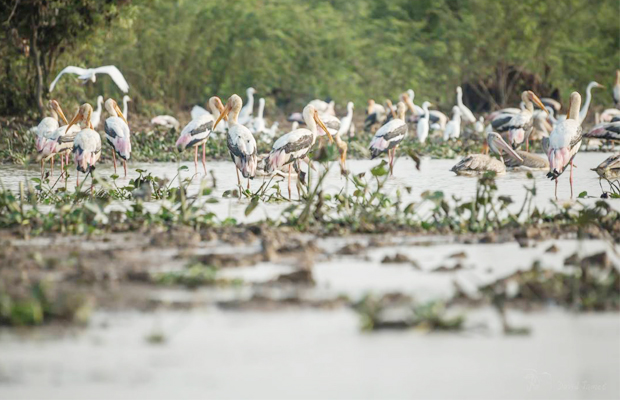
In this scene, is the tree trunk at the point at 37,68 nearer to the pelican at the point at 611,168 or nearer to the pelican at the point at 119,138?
the pelican at the point at 119,138

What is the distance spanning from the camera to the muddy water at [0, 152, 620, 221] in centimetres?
1155

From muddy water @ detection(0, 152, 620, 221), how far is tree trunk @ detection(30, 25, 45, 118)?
3045mm

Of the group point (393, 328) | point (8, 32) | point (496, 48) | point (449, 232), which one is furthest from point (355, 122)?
point (393, 328)

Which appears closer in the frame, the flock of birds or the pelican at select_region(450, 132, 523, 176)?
the flock of birds

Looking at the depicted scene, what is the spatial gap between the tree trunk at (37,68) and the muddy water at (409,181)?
304 centimetres

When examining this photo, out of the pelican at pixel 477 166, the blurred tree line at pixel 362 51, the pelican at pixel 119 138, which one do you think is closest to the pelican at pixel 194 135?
the pelican at pixel 119 138

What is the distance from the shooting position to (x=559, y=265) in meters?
7.41

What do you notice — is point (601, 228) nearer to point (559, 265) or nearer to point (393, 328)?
point (559, 265)

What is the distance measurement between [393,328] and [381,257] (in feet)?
6.76

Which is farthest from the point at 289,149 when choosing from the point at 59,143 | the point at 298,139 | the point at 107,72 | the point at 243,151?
the point at 107,72

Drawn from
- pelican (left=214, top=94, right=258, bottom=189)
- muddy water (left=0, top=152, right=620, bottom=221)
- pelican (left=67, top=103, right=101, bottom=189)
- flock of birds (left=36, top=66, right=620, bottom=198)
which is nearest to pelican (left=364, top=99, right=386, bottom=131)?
flock of birds (left=36, top=66, right=620, bottom=198)

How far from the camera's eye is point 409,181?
14828 mm

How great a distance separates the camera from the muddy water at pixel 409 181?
11.5 metres

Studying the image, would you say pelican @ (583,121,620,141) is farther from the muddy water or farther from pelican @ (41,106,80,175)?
pelican @ (41,106,80,175)
